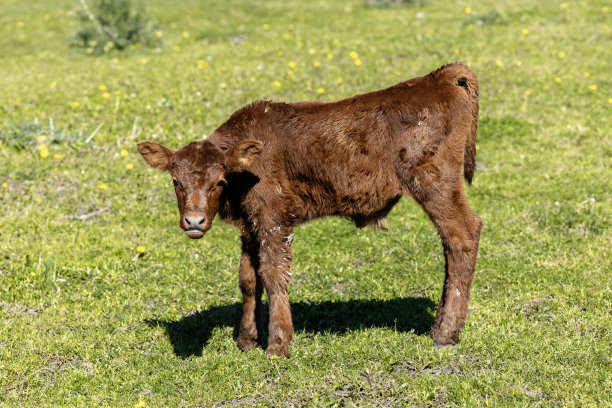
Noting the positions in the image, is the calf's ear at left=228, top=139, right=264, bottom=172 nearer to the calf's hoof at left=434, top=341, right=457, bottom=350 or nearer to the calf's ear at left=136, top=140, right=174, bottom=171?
the calf's ear at left=136, top=140, right=174, bottom=171

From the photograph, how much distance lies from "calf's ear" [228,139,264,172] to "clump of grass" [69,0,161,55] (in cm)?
1282

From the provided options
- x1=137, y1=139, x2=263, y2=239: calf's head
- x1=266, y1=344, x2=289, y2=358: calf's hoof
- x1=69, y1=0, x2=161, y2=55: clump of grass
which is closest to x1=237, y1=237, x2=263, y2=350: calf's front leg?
x1=266, y1=344, x2=289, y2=358: calf's hoof

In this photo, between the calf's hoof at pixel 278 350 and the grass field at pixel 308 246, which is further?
the calf's hoof at pixel 278 350

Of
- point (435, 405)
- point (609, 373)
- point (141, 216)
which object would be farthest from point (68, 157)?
point (609, 373)

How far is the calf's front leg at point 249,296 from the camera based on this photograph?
7.28m

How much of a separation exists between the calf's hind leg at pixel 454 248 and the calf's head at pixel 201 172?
1.81 metres

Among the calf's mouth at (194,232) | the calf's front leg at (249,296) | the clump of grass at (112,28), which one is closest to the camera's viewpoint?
the calf's mouth at (194,232)

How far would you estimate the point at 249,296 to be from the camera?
7.36 meters

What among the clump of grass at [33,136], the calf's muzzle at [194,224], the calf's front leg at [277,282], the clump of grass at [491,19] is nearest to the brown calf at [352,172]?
the calf's front leg at [277,282]

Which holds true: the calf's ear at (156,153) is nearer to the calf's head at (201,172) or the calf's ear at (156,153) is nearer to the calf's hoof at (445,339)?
the calf's head at (201,172)

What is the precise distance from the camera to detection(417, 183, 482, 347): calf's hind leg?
683 centimetres

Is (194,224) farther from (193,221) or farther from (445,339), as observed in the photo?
(445,339)

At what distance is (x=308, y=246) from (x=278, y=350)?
303 centimetres

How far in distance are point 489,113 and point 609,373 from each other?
8.19 metres
